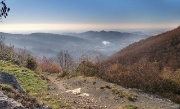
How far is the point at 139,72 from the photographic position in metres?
26.6

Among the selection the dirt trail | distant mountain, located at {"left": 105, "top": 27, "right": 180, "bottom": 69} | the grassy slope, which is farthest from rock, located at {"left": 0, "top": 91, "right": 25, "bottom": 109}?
distant mountain, located at {"left": 105, "top": 27, "right": 180, "bottom": 69}

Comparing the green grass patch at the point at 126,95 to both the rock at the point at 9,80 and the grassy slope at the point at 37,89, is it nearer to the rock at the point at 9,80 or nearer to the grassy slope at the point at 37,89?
the grassy slope at the point at 37,89

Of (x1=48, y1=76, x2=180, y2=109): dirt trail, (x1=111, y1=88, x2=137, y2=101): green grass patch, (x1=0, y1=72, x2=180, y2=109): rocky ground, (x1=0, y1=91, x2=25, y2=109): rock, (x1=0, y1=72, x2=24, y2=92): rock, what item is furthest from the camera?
(x1=111, y1=88, x2=137, y2=101): green grass patch

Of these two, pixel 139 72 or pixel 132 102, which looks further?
pixel 139 72

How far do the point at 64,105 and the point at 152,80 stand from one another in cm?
1095

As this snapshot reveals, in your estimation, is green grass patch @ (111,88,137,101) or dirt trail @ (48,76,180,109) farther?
green grass patch @ (111,88,137,101)

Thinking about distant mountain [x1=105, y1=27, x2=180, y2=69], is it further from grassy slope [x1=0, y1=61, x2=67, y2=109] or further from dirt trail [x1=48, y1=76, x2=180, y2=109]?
dirt trail [x1=48, y1=76, x2=180, y2=109]

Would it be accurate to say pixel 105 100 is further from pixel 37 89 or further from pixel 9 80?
pixel 9 80

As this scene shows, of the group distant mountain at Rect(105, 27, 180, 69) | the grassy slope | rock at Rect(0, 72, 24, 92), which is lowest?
distant mountain at Rect(105, 27, 180, 69)

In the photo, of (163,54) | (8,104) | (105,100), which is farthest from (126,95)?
(163,54)

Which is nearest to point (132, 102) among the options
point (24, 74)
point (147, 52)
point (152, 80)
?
point (152, 80)

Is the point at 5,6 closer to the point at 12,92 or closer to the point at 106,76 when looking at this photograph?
the point at 12,92

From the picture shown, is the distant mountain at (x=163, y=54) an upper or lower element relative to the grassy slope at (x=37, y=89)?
lower

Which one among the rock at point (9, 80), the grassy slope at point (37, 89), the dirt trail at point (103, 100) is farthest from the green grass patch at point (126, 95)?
the rock at point (9, 80)
